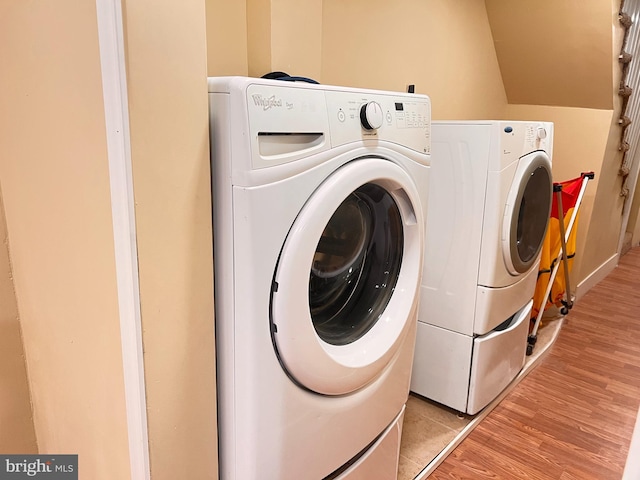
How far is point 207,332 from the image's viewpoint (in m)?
0.90

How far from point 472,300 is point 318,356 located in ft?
3.28

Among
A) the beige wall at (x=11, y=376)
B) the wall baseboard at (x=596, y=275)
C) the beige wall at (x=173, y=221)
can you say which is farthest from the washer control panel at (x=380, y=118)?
the wall baseboard at (x=596, y=275)

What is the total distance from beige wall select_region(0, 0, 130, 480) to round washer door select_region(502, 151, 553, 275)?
1.39m

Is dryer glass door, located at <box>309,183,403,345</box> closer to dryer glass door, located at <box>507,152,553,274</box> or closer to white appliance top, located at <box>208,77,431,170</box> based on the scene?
Answer: white appliance top, located at <box>208,77,431,170</box>

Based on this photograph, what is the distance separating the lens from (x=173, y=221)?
2.62 ft

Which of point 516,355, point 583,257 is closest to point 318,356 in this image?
point 516,355

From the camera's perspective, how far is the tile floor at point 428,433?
1653 mm

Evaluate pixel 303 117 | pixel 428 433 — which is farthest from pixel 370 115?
pixel 428 433

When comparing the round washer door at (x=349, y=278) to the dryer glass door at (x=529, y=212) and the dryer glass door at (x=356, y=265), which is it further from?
the dryer glass door at (x=529, y=212)

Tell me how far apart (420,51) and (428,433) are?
1.65m

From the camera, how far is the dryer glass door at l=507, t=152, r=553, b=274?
5.75ft

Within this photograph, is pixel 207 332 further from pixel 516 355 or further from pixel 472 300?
pixel 516 355

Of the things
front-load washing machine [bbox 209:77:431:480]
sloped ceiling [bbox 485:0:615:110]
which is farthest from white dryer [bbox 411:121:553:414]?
sloped ceiling [bbox 485:0:615:110]

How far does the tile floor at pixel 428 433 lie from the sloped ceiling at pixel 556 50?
175cm
